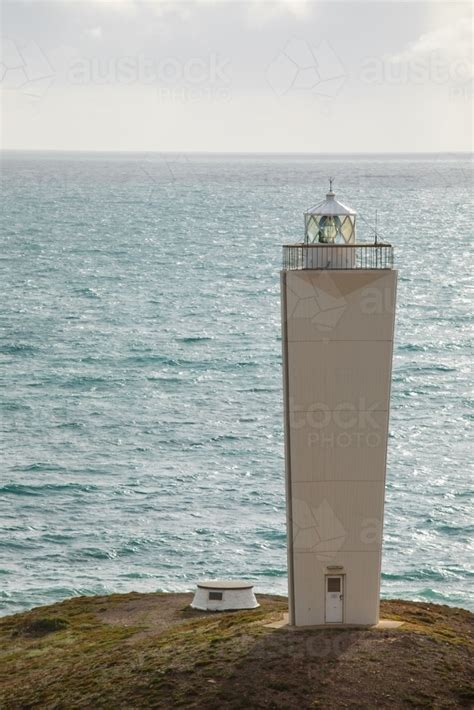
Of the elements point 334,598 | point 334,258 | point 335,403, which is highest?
point 334,258

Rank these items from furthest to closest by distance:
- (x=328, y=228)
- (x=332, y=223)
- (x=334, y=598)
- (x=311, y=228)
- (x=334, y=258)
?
(x=334, y=598) < (x=311, y=228) < (x=332, y=223) < (x=328, y=228) < (x=334, y=258)

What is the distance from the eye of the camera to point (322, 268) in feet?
112

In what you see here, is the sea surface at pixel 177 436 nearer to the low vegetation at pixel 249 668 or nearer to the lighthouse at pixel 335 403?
the low vegetation at pixel 249 668

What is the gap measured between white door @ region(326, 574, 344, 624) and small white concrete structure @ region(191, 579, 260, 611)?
8.00m

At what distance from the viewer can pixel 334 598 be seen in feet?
115

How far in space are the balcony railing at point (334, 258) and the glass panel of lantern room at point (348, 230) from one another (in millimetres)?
324

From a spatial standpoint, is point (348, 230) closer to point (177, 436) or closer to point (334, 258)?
point (334, 258)

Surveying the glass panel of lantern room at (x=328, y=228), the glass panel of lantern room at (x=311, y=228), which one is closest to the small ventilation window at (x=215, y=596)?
the glass panel of lantern room at (x=311, y=228)

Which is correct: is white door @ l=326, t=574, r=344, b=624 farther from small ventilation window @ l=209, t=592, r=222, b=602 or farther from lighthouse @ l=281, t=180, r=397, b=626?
small ventilation window @ l=209, t=592, r=222, b=602

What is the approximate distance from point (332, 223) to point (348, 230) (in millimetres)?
443

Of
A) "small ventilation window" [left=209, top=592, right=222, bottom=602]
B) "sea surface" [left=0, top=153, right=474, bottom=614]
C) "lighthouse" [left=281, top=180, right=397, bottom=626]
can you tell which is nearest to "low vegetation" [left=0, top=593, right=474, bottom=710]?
"lighthouse" [left=281, top=180, right=397, bottom=626]

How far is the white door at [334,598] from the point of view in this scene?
3497 cm

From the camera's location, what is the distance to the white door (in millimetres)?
34969

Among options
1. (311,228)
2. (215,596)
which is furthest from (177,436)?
(311,228)
